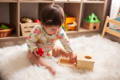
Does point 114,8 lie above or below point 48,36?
above

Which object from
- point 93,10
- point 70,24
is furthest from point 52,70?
point 93,10

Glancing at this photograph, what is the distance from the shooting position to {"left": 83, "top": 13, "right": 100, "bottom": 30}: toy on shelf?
2.32 meters

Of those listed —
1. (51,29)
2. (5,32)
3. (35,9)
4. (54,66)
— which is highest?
(35,9)

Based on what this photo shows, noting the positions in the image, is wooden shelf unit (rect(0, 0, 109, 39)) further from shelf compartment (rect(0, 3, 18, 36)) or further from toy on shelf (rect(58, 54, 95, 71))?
toy on shelf (rect(58, 54, 95, 71))

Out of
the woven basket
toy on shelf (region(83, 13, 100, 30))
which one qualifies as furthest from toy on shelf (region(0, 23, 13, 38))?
toy on shelf (region(83, 13, 100, 30))

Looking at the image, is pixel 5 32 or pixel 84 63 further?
pixel 5 32

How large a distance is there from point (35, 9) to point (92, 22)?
2.45 ft

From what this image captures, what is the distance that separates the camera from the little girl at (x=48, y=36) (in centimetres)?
121

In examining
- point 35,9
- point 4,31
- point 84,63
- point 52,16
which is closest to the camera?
point 52,16

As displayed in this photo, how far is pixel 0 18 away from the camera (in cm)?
204

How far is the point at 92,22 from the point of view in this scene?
91.4 inches

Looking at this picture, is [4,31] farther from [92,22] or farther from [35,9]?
[92,22]

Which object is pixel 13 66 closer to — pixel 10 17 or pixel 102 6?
pixel 10 17

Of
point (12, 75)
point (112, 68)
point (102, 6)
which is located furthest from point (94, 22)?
point (12, 75)
